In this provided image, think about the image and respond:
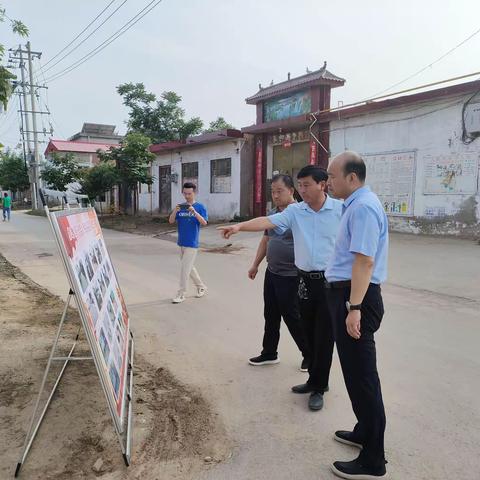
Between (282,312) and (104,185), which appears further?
(104,185)

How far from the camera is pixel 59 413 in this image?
319 centimetres

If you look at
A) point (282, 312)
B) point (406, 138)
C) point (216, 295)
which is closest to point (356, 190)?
point (282, 312)

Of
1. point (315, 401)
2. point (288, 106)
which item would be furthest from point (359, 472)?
point (288, 106)

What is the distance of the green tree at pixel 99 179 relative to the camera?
23.4m

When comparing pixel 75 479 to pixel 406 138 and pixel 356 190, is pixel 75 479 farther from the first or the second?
pixel 406 138

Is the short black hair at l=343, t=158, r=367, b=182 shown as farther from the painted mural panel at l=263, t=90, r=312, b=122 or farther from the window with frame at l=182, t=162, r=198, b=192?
the window with frame at l=182, t=162, r=198, b=192

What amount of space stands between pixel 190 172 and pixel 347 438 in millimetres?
22166

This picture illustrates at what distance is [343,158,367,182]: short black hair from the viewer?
2582mm

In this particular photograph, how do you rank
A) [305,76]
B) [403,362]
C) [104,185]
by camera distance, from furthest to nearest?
[104,185], [305,76], [403,362]

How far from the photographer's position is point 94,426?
3.03 metres

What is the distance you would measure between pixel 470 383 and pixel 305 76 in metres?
15.4

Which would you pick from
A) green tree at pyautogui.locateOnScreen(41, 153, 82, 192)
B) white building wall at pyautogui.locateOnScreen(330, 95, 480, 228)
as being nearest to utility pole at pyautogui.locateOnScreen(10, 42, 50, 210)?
green tree at pyautogui.locateOnScreen(41, 153, 82, 192)

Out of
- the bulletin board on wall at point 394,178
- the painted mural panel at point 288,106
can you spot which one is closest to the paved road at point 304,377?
the bulletin board on wall at point 394,178

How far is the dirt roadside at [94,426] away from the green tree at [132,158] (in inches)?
762
